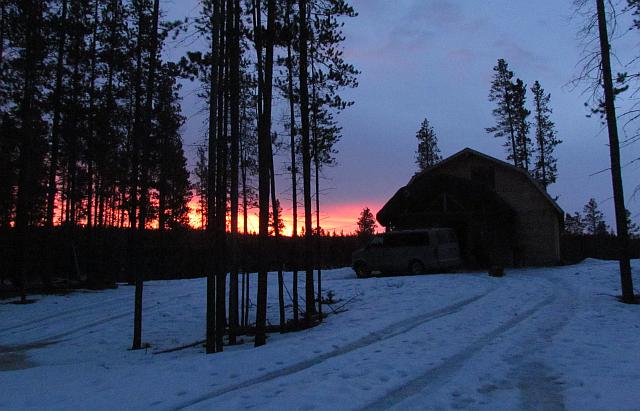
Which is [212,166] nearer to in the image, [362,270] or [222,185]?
[222,185]

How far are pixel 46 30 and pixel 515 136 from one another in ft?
111

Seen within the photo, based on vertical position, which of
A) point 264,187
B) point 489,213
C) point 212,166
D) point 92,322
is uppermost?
point 489,213

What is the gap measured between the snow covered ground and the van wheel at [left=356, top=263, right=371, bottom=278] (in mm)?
9089

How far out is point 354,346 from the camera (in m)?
8.52

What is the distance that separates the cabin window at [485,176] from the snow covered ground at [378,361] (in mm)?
14430

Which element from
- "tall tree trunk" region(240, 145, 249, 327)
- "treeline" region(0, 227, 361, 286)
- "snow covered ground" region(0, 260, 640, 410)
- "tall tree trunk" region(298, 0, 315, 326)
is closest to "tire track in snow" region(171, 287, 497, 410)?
"snow covered ground" region(0, 260, 640, 410)

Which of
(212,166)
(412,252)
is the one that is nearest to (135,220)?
(212,166)

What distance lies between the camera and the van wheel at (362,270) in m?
24.2

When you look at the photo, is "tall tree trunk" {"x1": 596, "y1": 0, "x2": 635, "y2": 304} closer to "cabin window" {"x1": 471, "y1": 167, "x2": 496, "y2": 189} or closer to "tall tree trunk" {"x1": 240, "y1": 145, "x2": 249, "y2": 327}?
"tall tree trunk" {"x1": 240, "y1": 145, "x2": 249, "y2": 327}

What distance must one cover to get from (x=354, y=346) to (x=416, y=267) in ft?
48.5

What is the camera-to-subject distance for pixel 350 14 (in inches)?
517

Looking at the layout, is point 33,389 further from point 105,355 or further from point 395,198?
point 395,198

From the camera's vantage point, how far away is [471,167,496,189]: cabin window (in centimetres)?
2872

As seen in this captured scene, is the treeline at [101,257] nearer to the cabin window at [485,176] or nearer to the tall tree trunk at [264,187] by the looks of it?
the tall tree trunk at [264,187]
